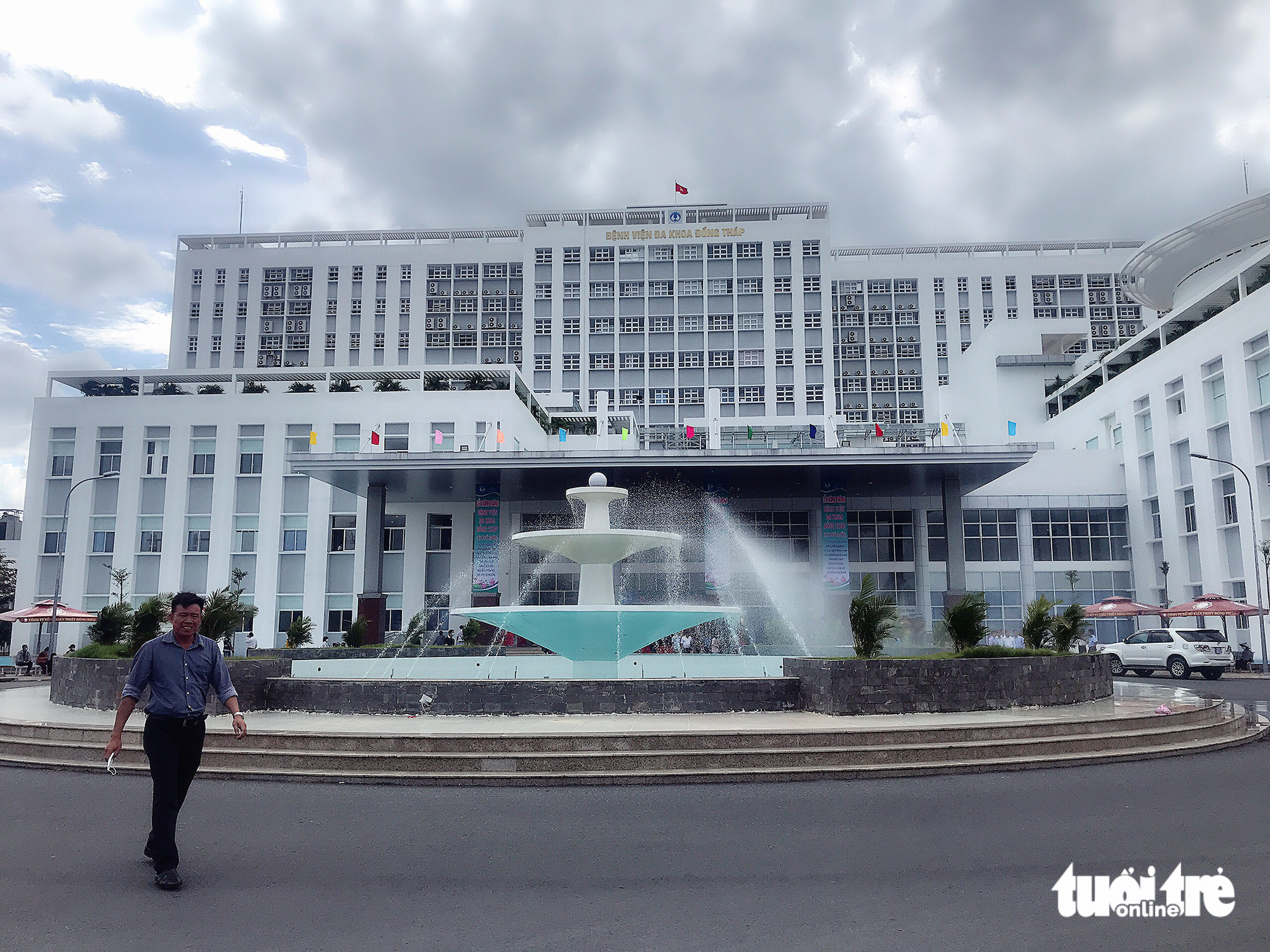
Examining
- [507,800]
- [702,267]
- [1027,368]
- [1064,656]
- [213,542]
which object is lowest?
[507,800]

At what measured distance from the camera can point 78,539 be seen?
4356 centimetres

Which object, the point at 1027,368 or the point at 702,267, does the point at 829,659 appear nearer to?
the point at 1027,368

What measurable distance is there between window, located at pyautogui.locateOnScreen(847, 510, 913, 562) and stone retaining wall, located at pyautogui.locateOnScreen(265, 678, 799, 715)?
29369 millimetres

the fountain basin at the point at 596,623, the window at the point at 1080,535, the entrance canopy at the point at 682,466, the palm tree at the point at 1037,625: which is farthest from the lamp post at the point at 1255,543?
the fountain basin at the point at 596,623

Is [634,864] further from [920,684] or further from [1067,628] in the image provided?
[1067,628]

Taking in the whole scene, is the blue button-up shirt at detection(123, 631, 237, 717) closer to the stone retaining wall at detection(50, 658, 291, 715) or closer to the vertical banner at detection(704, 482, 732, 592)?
the stone retaining wall at detection(50, 658, 291, 715)

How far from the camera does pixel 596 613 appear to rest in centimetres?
1502

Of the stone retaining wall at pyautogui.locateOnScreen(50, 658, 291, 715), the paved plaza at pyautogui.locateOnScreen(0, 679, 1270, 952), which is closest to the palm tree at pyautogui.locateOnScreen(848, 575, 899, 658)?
the paved plaza at pyautogui.locateOnScreen(0, 679, 1270, 952)

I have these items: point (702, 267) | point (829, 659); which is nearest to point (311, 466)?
point (829, 659)

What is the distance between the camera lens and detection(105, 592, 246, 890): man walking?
539 cm

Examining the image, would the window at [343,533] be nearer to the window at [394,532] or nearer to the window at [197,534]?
the window at [394,532]

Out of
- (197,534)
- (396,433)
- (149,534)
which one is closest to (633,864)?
(396,433)

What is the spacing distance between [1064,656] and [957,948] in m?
9.95

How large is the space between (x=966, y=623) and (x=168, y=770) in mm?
11470
